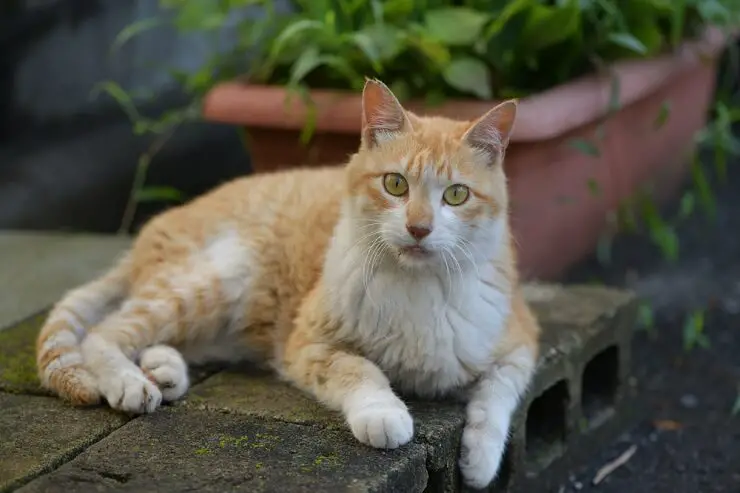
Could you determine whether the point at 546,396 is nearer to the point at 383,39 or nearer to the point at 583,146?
the point at 583,146

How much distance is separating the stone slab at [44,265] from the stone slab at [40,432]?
624mm

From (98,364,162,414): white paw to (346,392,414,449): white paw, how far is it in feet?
1.32

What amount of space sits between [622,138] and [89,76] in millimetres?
1997

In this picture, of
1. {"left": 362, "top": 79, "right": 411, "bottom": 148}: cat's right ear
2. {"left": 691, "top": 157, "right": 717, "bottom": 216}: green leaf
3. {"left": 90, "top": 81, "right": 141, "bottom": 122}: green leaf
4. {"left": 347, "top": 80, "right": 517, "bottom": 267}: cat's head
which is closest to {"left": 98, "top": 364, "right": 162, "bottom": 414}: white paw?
{"left": 347, "top": 80, "right": 517, "bottom": 267}: cat's head

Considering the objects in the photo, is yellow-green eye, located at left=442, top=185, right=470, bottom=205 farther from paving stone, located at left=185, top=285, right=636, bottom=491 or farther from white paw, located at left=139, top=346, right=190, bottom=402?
white paw, located at left=139, top=346, right=190, bottom=402

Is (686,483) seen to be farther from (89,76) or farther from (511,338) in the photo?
(89,76)

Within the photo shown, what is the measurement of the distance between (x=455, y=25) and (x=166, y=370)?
1481 mm

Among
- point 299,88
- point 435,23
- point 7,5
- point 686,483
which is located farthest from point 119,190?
point 686,483

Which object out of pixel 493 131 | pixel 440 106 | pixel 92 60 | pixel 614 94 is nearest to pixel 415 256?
pixel 493 131

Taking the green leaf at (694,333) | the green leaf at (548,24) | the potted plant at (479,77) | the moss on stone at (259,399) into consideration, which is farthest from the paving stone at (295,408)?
the green leaf at (548,24)

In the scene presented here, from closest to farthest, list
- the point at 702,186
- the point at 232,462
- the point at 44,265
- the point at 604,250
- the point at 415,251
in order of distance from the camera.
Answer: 1. the point at 232,462
2. the point at 415,251
3. the point at 44,265
4. the point at 702,186
5. the point at 604,250

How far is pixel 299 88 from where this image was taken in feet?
9.48

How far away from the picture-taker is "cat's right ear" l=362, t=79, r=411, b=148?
1.88 m

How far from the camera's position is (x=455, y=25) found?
9.57 feet
